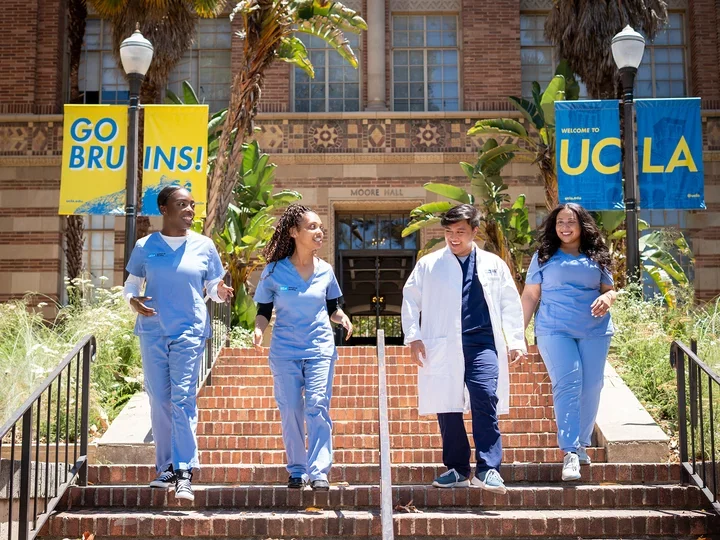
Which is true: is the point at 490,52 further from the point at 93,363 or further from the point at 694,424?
the point at 694,424

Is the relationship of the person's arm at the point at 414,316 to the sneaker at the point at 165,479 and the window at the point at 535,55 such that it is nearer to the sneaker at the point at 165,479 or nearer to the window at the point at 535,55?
the sneaker at the point at 165,479

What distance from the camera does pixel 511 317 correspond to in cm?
677

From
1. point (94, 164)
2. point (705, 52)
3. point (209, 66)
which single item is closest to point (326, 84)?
point (209, 66)

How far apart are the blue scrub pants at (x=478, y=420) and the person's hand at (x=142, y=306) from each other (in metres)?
2.04

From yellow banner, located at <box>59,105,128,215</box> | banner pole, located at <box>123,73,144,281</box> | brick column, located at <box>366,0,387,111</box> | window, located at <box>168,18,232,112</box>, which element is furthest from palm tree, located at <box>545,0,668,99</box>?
banner pole, located at <box>123,73,144,281</box>

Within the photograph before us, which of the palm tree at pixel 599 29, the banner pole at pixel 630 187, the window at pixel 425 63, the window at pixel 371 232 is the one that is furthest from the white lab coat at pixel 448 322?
the window at pixel 425 63

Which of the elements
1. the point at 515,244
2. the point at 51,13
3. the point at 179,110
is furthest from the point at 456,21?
the point at 179,110

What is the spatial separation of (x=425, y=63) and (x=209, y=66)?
475 centimetres

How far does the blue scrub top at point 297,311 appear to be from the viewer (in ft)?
21.7

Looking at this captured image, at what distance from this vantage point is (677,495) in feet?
22.0

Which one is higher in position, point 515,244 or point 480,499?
point 515,244

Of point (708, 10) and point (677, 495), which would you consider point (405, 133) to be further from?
point (677, 495)

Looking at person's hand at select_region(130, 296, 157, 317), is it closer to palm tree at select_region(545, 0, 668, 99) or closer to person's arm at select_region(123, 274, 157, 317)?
person's arm at select_region(123, 274, 157, 317)

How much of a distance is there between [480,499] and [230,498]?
5.46 ft
